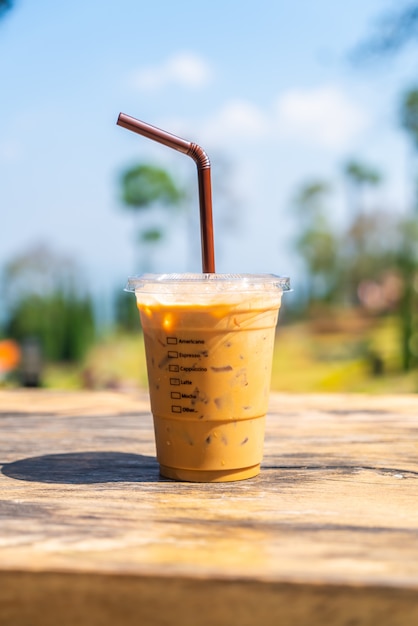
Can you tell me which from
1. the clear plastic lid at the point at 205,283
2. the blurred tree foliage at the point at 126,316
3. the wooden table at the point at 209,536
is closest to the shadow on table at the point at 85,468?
the wooden table at the point at 209,536

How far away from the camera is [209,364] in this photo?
1.03 metres

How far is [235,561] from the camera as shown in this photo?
74 centimetres

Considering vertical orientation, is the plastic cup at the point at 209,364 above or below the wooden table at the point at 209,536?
above

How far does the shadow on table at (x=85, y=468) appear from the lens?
1093 millimetres

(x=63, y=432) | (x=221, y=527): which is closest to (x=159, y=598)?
(x=221, y=527)

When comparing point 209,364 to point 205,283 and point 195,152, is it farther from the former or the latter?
point 195,152

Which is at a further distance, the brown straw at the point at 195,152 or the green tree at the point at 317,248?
the green tree at the point at 317,248

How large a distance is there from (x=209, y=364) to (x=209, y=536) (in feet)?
0.89

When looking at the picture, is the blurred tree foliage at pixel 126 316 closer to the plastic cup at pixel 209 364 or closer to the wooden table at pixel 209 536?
the wooden table at pixel 209 536

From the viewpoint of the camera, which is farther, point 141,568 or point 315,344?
point 315,344

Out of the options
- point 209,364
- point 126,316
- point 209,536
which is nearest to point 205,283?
point 209,364

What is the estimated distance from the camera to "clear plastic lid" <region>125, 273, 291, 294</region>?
1.03m

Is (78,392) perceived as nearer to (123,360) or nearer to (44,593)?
(44,593)

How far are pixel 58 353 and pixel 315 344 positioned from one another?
2400mm
